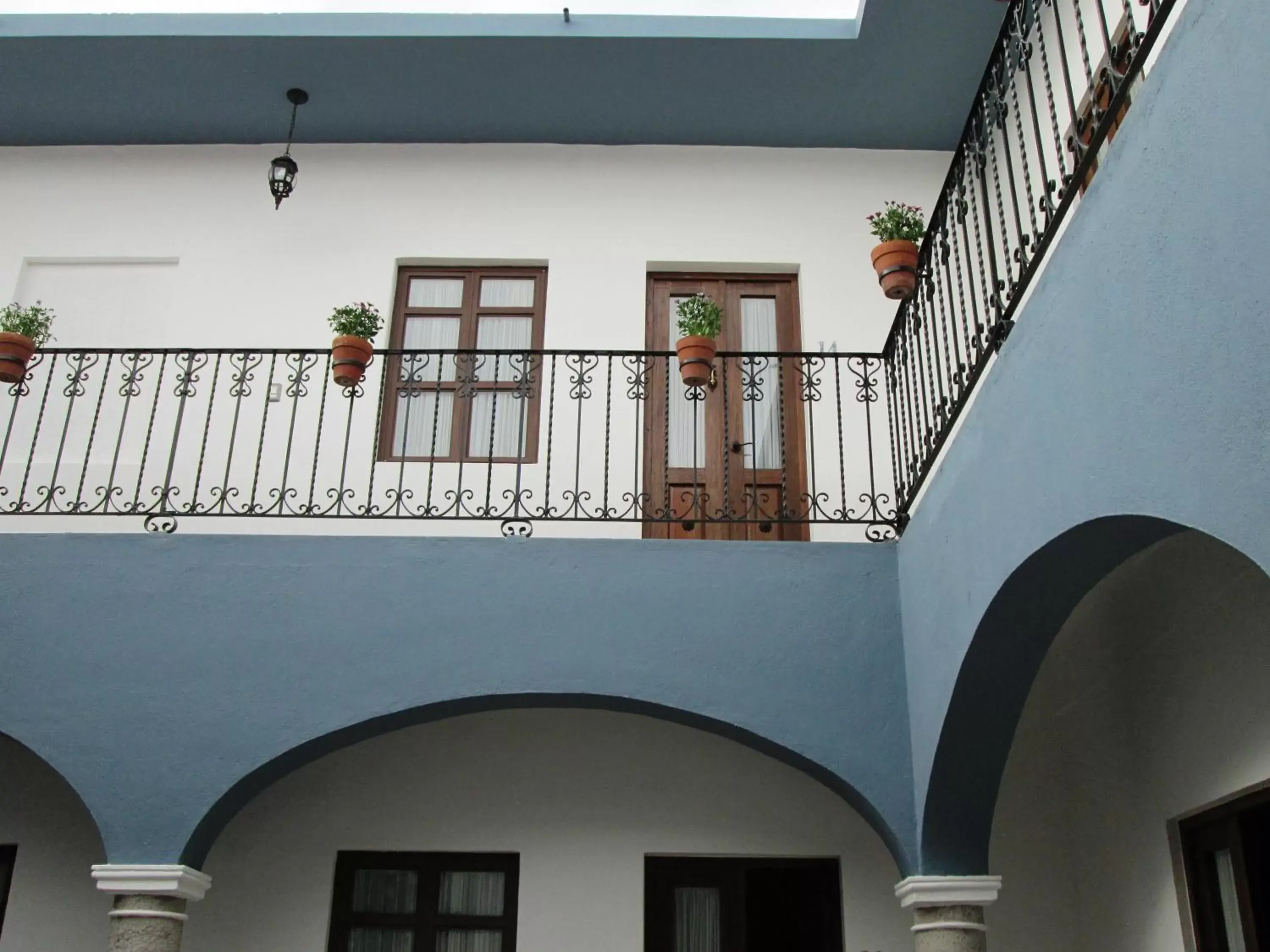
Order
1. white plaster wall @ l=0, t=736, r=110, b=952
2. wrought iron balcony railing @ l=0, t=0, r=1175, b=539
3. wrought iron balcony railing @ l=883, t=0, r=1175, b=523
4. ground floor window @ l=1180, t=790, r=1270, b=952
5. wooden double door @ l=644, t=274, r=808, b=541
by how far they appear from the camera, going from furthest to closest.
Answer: wooden double door @ l=644, t=274, r=808, b=541, wrought iron balcony railing @ l=0, t=0, r=1175, b=539, white plaster wall @ l=0, t=736, r=110, b=952, ground floor window @ l=1180, t=790, r=1270, b=952, wrought iron balcony railing @ l=883, t=0, r=1175, b=523

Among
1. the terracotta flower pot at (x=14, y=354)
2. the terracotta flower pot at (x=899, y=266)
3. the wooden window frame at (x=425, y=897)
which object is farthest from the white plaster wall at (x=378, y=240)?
the wooden window frame at (x=425, y=897)

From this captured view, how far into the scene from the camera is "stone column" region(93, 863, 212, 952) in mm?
5047

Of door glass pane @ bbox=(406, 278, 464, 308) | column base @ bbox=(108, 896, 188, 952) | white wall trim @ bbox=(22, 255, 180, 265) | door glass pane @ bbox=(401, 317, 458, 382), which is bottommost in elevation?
column base @ bbox=(108, 896, 188, 952)

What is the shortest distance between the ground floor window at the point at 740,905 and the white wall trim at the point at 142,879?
2.38m

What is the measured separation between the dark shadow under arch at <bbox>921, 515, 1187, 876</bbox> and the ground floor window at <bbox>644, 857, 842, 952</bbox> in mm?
1479

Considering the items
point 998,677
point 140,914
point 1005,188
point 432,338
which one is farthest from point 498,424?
point 998,677

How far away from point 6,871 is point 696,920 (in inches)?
143

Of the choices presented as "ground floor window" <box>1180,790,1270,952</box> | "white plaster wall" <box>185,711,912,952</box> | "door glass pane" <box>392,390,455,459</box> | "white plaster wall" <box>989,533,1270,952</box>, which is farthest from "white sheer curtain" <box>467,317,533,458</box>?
"ground floor window" <box>1180,790,1270,952</box>

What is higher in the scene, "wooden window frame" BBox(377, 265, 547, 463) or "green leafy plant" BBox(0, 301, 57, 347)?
"wooden window frame" BBox(377, 265, 547, 463)

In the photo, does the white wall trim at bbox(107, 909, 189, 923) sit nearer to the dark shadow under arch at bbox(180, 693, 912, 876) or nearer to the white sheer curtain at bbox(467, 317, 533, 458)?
the dark shadow under arch at bbox(180, 693, 912, 876)

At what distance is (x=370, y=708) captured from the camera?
5.35 metres

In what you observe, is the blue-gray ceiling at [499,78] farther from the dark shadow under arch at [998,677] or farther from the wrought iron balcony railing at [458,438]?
Result: the dark shadow under arch at [998,677]

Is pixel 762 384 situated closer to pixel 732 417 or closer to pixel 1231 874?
pixel 732 417

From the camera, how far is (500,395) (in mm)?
7863
